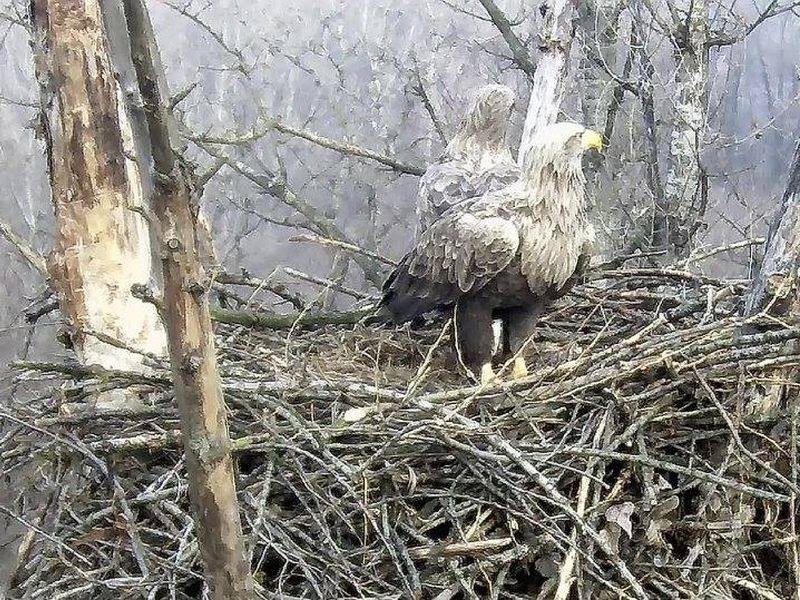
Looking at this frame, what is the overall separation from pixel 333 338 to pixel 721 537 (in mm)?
1480

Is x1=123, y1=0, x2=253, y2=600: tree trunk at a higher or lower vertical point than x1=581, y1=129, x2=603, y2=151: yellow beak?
lower

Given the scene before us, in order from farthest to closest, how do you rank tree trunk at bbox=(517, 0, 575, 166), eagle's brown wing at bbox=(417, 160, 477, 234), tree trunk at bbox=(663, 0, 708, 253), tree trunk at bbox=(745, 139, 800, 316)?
tree trunk at bbox=(663, 0, 708, 253) < tree trunk at bbox=(517, 0, 575, 166) < eagle's brown wing at bbox=(417, 160, 477, 234) < tree trunk at bbox=(745, 139, 800, 316)

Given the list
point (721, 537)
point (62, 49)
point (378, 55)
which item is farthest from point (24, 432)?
point (378, 55)

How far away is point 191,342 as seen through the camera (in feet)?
3.34

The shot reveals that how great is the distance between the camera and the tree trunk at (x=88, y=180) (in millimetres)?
2119

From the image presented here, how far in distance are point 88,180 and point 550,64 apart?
1854 millimetres

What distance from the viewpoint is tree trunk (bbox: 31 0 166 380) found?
6.95ft

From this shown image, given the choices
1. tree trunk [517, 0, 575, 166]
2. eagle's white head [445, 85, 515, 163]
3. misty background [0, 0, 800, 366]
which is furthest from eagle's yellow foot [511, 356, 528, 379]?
misty background [0, 0, 800, 366]

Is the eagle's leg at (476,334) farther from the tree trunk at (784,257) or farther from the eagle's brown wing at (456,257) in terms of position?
the tree trunk at (784,257)

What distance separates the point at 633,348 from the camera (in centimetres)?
210

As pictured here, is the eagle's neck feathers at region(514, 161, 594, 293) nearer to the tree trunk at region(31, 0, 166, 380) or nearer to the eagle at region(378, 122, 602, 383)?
the eagle at region(378, 122, 602, 383)

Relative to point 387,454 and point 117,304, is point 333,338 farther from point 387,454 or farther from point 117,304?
point 387,454

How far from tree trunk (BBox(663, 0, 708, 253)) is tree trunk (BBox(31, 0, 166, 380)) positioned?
277cm

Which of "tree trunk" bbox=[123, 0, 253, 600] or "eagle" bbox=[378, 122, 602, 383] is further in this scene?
"eagle" bbox=[378, 122, 602, 383]
